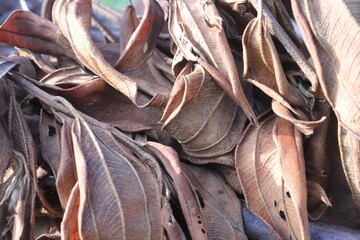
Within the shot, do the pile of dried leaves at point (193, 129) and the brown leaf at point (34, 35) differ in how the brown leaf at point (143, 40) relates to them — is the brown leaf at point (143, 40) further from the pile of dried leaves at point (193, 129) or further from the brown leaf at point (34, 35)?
the brown leaf at point (34, 35)

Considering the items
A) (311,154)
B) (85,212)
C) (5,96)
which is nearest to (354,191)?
(311,154)

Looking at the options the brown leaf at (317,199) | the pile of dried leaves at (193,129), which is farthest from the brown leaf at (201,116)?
the brown leaf at (317,199)

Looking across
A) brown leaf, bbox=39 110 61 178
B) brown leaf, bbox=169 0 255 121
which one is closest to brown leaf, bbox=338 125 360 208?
brown leaf, bbox=169 0 255 121

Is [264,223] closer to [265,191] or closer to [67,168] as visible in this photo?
[265,191]

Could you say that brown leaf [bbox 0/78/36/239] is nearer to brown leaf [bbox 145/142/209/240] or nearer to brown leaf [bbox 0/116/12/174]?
brown leaf [bbox 0/116/12/174]

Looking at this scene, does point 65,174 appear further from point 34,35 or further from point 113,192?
point 34,35

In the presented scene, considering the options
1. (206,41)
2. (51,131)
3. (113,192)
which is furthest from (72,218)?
(206,41)
